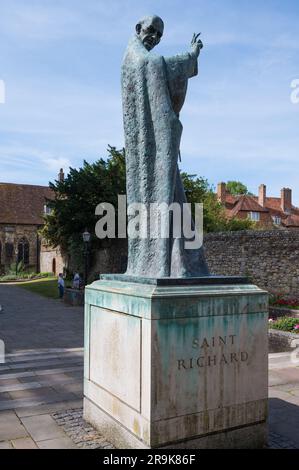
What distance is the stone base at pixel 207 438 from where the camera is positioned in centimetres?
341

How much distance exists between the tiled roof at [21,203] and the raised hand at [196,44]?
155 feet

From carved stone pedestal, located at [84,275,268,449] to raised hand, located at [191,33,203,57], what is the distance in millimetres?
2115

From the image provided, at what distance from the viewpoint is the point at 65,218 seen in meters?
25.3

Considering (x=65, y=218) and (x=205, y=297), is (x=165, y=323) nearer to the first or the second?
(x=205, y=297)

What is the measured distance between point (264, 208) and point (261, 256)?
3209 centimetres

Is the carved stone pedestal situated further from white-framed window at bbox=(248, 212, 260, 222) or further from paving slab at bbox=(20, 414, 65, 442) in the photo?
white-framed window at bbox=(248, 212, 260, 222)

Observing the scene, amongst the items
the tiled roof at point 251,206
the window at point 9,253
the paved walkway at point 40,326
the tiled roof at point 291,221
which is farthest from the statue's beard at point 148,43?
the window at point 9,253

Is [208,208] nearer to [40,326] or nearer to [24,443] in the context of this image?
[40,326]

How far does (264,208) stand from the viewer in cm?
4928

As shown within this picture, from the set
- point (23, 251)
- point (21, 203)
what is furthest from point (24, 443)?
point (21, 203)

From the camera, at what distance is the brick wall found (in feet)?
56.5

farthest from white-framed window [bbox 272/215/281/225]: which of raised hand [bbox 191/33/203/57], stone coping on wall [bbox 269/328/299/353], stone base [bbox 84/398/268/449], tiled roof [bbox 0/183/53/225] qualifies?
stone base [bbox 84/398/268/449]
